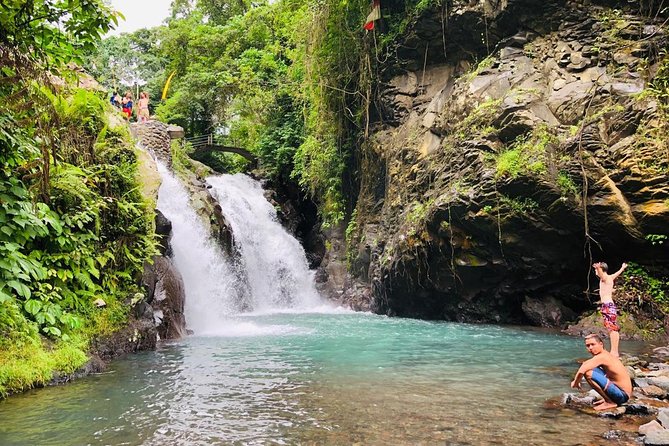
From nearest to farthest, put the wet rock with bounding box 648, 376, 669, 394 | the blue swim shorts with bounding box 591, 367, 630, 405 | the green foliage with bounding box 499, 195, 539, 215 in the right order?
the blue swim shorts with bounding box 591, 367, 630, 405 < the wet rock with bounding box 648, 376, 669, 394 < the green foliage with bounding box 499, 195, 539, 215

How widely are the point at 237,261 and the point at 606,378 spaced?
46.7ft

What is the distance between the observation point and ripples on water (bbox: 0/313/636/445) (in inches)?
189

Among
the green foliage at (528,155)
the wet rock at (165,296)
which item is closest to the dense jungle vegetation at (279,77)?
the green foliage at (528,155)

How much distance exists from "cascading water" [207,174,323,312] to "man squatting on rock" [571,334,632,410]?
45.1 ft

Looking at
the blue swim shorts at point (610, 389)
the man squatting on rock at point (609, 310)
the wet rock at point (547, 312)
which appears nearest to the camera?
the blue swim shorts at point (610, 389)

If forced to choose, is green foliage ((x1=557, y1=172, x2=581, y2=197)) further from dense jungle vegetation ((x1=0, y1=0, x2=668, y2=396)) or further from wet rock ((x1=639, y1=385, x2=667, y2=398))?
wet rock ((x1=639, y1=385, x2=667, y2=398))

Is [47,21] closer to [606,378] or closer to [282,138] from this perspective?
[606,378]

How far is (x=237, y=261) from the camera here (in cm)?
1808

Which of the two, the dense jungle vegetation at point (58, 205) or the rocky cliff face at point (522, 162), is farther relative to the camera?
the rocky cliff face at point (522, 162)

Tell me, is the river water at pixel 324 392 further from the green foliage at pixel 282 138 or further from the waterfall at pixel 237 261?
the green foliage at pixel 282 138

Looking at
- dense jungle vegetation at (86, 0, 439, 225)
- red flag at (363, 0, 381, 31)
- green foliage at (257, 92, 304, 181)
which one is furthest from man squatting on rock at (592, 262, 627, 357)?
green foliage at (257, 92, 304, 181)

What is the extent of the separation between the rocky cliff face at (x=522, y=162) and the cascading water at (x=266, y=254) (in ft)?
15.5

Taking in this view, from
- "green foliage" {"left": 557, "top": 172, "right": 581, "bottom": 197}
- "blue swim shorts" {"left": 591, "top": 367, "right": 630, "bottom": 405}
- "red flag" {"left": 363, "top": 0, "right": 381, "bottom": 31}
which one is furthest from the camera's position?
"red flag" {"left": 363, "top": 0, "right": 381, "bottom": 31}

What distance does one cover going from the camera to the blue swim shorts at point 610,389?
5.29m
